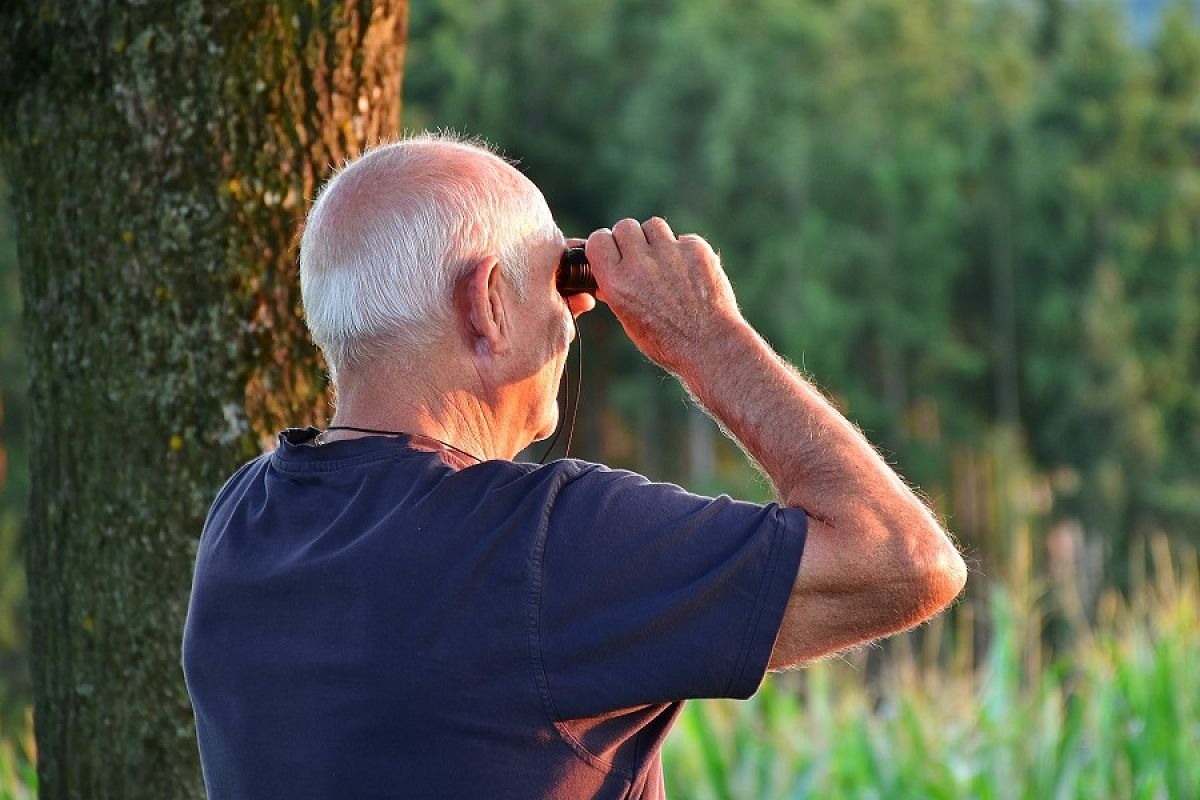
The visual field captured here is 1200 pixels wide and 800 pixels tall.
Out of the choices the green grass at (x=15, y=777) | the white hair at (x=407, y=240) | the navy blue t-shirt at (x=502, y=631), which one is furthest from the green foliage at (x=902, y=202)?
the navy blue t-shirt at (x=502, y=631)

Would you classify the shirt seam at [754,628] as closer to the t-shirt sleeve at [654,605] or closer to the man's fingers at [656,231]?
the t-shirt sleeve at [654,605]

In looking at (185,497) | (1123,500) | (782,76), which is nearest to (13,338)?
(782,76)

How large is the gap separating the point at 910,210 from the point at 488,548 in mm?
48418

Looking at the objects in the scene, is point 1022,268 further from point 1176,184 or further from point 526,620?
point 526,620

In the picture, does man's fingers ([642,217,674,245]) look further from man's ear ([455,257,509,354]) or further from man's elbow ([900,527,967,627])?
man's elbow ([900,527,967,627])

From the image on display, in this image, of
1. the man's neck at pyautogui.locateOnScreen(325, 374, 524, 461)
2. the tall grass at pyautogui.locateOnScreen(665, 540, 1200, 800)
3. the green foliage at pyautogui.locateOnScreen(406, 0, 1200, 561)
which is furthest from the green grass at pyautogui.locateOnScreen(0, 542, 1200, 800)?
the green foliage at pyautogui.locateOnScreen(406, 0, 1200, 561)

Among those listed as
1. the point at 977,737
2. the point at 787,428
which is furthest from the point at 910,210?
the point at 787,428

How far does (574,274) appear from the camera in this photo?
2.00 m

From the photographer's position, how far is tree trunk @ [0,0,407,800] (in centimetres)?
277

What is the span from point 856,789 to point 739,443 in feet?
7.87

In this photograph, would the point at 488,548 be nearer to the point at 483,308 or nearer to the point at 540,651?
the point at 540,651

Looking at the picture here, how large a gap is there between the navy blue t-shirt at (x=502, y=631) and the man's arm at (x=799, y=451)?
6cm

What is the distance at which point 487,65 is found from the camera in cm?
4425

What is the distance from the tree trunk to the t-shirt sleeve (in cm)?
121
